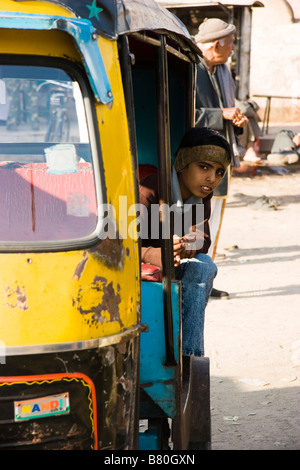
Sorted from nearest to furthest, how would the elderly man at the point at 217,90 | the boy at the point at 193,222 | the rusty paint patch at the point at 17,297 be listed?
the rusty paint patch at the point at 17,297 → the boy at the point at 193,222 → the elderly man at the point at 217,90

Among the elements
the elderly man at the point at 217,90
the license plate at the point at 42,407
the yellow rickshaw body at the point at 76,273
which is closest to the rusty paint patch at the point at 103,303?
the yellow rickshaw body at the point at 76,273

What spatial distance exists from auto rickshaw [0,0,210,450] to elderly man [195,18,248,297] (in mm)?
3142

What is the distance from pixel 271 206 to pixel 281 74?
8237 millimetres

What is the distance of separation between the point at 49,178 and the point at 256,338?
10.9ft

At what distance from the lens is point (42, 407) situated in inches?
86.3

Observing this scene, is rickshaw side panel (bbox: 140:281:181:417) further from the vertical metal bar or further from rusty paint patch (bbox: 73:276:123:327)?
rusty paint patch (bbox: 73:276:123:327)

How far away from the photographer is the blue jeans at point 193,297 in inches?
123

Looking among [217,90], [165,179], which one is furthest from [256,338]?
[165,179]

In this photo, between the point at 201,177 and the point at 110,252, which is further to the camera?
the point at 201,177

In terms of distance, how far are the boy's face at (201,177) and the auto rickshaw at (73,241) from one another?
788mm

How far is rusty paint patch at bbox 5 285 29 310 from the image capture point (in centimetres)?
214

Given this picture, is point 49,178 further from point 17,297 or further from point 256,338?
point 256,338

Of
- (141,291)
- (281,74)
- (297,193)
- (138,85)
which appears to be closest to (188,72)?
(138,85)

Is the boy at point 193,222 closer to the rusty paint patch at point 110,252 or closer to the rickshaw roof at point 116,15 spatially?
the rusty paint patch at point 110,252
